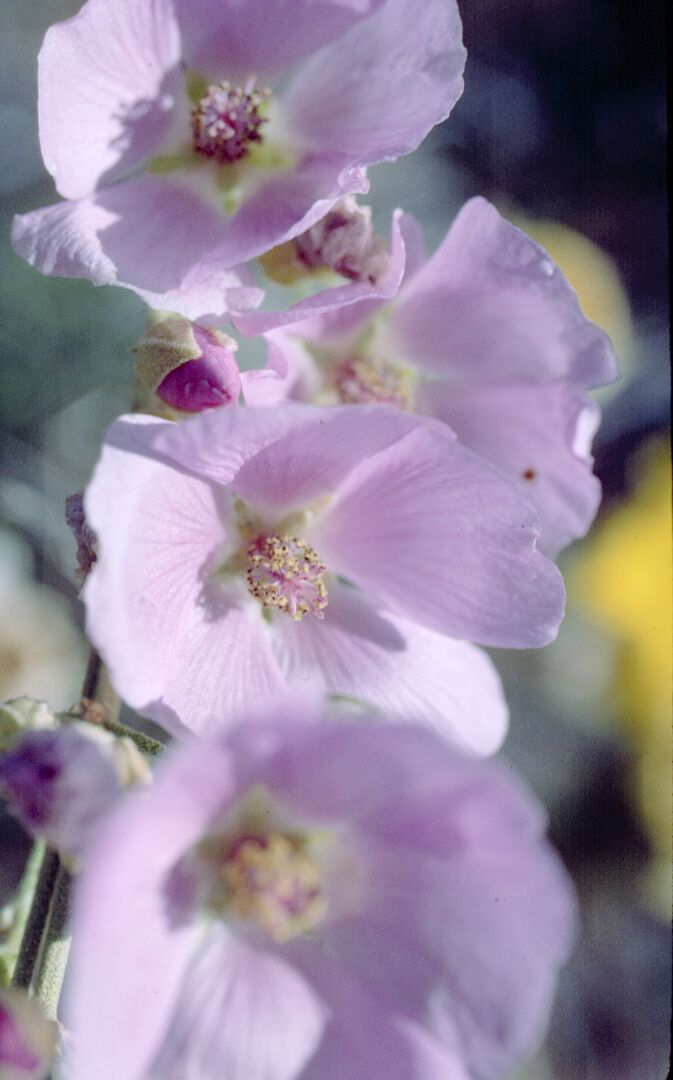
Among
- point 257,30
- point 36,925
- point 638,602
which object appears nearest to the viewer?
point 36,925

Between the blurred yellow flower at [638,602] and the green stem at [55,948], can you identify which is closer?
the green stem at [55,948]

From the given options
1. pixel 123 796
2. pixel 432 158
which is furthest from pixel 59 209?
pixel 432 158

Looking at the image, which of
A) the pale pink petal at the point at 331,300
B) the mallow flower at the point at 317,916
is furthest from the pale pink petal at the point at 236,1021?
the pale pink petal at the point at 331,300

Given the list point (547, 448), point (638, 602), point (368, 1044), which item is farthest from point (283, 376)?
point (638, 602)

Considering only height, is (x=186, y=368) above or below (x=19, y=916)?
above

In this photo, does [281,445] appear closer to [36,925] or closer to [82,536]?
[82,536]

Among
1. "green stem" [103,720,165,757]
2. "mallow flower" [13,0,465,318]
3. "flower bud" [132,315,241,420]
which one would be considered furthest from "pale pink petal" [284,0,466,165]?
"green stem" [103,720,165,757]

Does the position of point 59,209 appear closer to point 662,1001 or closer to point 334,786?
point 334,786

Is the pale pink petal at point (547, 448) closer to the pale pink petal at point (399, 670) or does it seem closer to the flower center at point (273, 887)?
the pale pink petal at point (399, 670)
